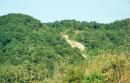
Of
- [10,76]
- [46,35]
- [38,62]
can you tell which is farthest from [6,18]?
[10,76]

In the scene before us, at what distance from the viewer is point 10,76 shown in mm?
106812

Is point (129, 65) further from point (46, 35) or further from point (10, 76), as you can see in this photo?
point (46, 35)

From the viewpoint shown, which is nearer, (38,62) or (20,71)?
(20,71)

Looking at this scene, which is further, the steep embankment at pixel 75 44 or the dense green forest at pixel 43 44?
the steep embankment at pixel 75 44

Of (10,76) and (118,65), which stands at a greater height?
(118,65)

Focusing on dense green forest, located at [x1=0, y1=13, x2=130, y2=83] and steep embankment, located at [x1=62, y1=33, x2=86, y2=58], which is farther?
steep embankment, located at [x1=62, y1=33, x2=86, y2=58]

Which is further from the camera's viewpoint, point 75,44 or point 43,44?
point 75,44

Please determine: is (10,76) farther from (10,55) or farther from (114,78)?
(114,78)

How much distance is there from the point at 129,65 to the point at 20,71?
72732 mm


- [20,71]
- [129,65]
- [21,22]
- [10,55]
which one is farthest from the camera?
[21,22]

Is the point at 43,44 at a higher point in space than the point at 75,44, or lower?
higher

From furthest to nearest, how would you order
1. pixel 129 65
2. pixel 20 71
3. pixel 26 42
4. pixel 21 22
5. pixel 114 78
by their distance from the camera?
1. pixel 21 22
2. pixel 26 42
3. pixel 20 71
4. pixel 114 78
5. pixel 129 65

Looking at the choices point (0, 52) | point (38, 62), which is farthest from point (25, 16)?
point (38, 62)

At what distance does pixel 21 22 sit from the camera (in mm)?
183125
